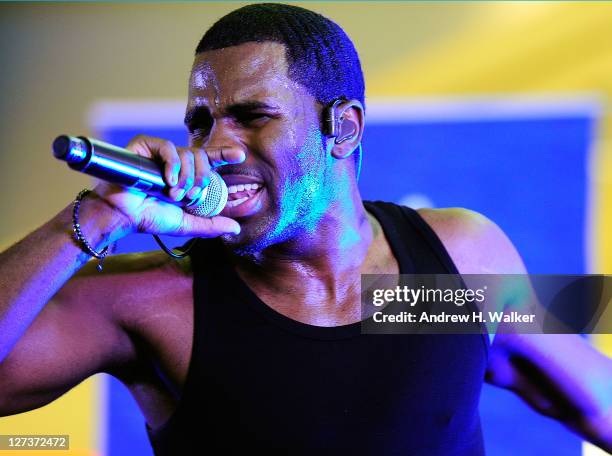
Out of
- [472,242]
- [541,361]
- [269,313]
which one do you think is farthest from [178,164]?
[541,361]

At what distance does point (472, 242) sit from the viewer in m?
1.48

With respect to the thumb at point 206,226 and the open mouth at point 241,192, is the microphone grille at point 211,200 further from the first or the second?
the open mouth at point 241,192

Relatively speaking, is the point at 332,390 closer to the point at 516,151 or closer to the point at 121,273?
the point at 121,273

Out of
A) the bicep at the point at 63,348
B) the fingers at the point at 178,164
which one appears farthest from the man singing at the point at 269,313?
the fingers at the point at 178,164

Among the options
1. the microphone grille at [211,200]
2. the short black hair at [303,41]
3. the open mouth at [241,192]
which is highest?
the short black hair at [303,41]

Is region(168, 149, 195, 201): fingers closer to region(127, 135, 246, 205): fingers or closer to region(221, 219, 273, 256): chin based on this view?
region(127, 135, 246, 205): fingers

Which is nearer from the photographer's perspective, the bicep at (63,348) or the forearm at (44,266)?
the forearm at (44,266)

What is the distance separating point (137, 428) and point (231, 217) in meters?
1.11

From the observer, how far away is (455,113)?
2152mm

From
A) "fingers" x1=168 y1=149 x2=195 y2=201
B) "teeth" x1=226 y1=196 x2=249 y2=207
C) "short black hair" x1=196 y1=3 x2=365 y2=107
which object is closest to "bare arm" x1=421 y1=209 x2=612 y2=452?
Answer: "short black hair" x1=196 y1=3 x2=365 y2=107

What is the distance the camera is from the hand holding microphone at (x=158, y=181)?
2.70 feet

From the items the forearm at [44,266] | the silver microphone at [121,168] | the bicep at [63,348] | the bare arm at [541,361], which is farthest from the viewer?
the bare arm at [541,361]

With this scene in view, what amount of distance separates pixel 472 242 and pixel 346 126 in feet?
1.00

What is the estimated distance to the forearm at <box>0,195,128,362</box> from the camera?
3.42ft
